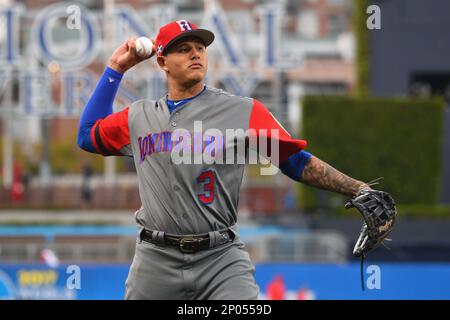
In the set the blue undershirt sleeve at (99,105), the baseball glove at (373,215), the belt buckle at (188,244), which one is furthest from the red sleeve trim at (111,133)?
the baseball glove at (373,215)

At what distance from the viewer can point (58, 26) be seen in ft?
113

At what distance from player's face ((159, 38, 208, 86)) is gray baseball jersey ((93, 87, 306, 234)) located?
14 centimetres

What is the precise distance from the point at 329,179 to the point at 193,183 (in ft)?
1.89

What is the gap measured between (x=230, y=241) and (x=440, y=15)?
21.3 m

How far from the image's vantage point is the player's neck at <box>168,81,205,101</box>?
389cm

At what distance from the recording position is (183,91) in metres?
3.89

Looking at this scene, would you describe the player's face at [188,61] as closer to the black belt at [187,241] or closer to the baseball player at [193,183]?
the baseball player at [193,183]

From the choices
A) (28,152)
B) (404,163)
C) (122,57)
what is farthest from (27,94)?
(122,57)

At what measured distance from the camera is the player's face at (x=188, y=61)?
3764mm

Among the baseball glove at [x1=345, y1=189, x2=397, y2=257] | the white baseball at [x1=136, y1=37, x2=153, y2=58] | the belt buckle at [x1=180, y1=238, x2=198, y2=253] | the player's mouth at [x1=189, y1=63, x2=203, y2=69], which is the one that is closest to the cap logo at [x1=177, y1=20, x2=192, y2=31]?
the player's mouth at [x1=189, y1=63, x2=203, y2=69]

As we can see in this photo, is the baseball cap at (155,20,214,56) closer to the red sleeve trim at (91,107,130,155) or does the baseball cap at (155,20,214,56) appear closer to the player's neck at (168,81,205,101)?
the player's neck at (168,81,205,101)

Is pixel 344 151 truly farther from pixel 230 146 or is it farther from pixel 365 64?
pixel 230 146

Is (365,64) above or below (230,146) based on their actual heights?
above
